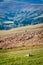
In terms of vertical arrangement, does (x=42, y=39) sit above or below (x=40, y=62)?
below

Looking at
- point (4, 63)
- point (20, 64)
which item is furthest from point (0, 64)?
point (20, 64)

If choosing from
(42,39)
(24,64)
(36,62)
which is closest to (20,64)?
(24,64)

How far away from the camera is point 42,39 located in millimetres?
112125

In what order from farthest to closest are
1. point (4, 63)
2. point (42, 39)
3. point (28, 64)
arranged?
point (42, 39) → point (4, 63) → point (28, 64)

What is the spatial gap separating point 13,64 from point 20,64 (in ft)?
5.48

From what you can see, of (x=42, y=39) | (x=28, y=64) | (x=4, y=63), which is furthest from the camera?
(x=42, y=39)

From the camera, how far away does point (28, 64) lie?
42.2 metres

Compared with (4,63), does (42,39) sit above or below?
below

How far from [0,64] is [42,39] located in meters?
70.6

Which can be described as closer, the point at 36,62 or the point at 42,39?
the point at 36,62

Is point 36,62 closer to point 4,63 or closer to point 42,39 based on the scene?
point 4,63

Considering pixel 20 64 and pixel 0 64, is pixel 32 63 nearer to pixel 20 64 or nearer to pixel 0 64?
pixel 20 64

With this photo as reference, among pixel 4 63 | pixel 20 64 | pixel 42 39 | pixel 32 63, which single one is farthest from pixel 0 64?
pixel 42 39

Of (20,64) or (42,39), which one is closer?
(20,64)
